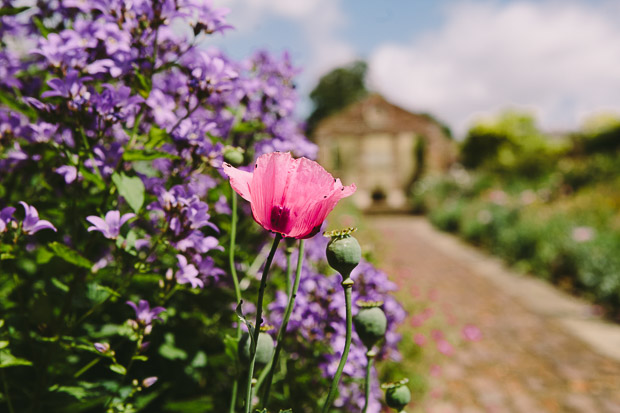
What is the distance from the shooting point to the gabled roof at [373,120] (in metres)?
20.3

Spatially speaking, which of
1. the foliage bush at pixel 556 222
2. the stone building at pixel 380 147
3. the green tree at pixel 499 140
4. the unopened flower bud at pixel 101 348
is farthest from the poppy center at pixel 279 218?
the stone building at pixel 380 147

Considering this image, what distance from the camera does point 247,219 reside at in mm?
1581

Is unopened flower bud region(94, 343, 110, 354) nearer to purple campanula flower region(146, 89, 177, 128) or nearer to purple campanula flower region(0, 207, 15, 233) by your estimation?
purple campanula flower region(0, 207, 15, 233)

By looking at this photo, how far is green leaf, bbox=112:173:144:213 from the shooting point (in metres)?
0.97

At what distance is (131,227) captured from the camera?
1208mm

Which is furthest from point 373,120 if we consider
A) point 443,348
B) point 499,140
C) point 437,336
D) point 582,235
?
point 443,348

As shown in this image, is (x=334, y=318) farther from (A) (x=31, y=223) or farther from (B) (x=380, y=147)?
(B) (x=380, y=147)

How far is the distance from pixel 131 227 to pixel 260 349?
1.94ft

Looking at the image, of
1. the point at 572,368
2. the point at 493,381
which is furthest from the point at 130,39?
the point at 572,368

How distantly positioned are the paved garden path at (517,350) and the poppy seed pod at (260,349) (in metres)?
2.11

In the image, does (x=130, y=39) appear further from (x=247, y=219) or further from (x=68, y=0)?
(x=247, y=219)

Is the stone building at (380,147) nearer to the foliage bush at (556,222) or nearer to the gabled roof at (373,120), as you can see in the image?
the gabled roof at (373,120)

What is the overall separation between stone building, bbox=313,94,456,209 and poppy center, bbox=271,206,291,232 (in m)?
19.1

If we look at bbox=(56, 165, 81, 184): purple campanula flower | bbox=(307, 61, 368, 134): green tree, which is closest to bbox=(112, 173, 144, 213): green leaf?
bbox=(56, 165, 81, 184): purple campanula flower
